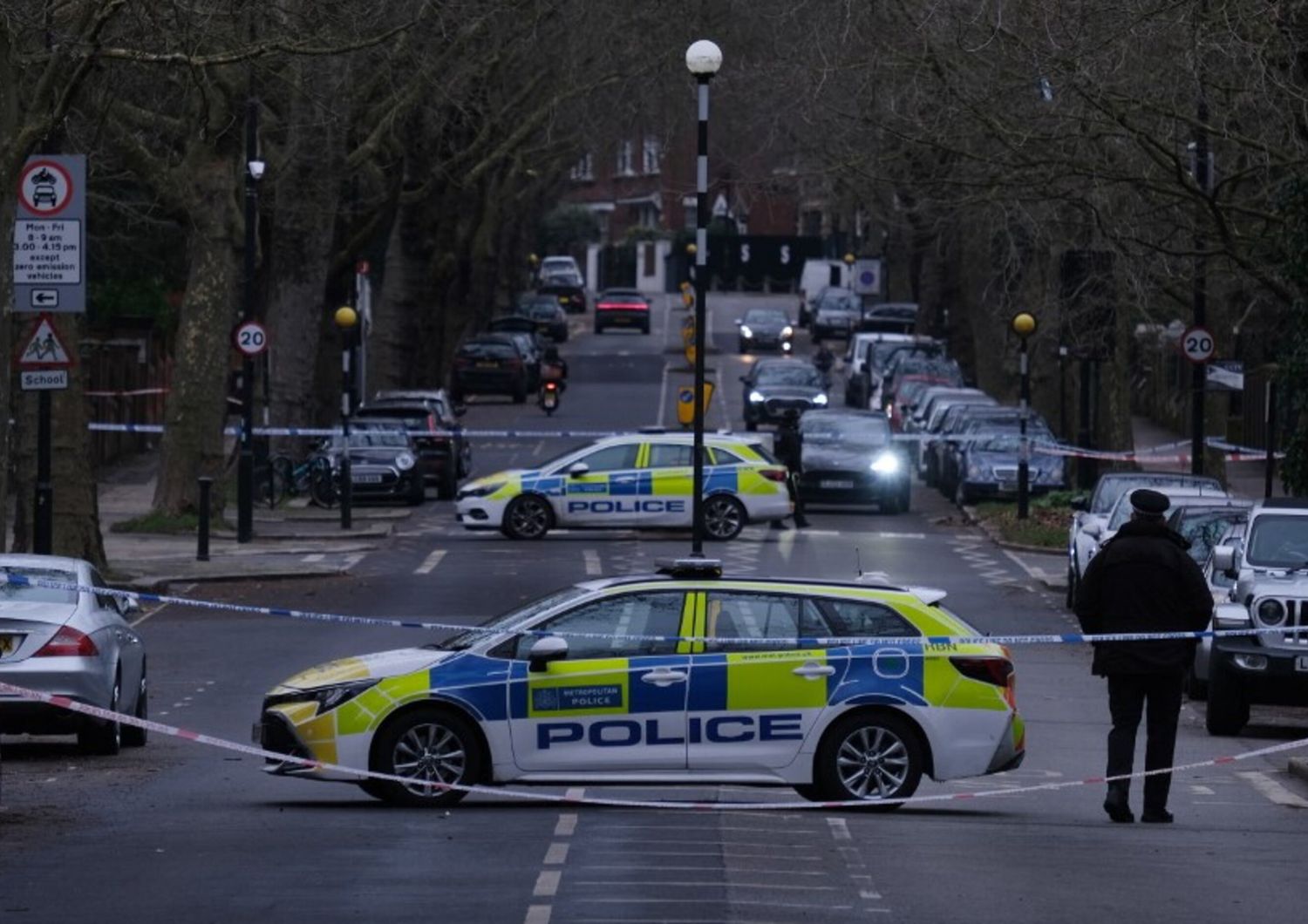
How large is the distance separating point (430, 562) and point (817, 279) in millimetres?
71940

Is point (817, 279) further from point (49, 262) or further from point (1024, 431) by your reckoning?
point (49, 262)

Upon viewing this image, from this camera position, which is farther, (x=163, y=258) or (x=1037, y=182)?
(x=163, y=258)

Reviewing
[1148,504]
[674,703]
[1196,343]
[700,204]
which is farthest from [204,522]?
[1148,504]

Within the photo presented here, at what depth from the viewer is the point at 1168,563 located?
12820 mm

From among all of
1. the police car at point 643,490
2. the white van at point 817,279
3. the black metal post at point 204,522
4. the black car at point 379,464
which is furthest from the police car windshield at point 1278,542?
the white van at point 817,279

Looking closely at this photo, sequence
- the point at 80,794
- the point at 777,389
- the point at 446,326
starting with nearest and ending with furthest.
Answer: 1. the point at 80,794
2. the point at 777,389
3. the point at 446,326

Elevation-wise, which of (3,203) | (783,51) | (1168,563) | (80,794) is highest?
(783,51)

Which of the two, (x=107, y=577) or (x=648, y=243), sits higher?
(x=648, y=243)

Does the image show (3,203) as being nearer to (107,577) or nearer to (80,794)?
(80,794)

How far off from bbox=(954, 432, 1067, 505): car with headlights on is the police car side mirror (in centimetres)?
2711

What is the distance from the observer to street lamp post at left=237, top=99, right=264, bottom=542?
32.4m

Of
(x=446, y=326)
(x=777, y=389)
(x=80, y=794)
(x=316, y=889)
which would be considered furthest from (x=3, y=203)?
(x=446, y=326)

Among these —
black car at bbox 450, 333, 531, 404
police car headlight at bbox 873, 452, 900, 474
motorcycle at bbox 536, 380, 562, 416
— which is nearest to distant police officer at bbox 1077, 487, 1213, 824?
police car headlight at bbox 873, 452, 900, 474

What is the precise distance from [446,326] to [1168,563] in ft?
172
